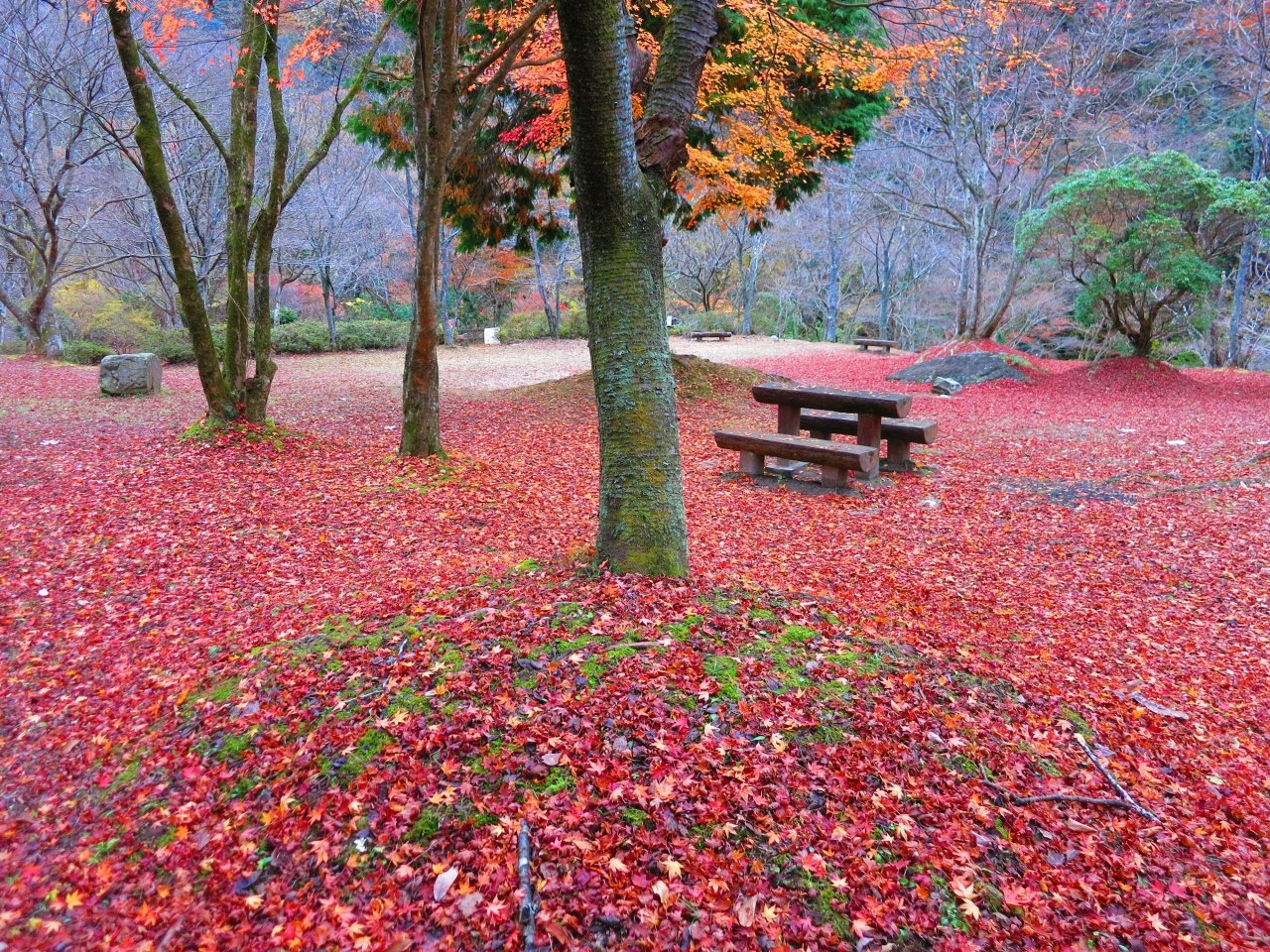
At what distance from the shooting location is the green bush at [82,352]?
1560cm

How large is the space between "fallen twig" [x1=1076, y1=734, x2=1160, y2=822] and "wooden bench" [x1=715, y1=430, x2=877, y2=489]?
4038 mm

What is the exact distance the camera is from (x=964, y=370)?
15.1 m

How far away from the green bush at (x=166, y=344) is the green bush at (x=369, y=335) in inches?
201

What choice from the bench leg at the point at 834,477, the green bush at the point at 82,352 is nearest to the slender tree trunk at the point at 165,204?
the bench leg at the point at 834,477

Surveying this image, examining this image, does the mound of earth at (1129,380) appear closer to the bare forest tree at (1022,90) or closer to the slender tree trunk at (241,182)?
the bare forest tree at (1022,90)

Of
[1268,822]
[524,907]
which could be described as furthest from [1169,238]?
[524,907]

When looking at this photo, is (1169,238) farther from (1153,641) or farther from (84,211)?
(84,211)

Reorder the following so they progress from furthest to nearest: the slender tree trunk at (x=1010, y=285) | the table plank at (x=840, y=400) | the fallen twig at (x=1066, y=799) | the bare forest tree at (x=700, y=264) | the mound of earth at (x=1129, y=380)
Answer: the bare forest tree at (x=700, y=264) < the slender tree trunk at (x=1010, y=285) < the mound of earth at (x=1129, y=380) < the table plank at (x=840, y=400) < the fallen twig at (x=1066, y=799)

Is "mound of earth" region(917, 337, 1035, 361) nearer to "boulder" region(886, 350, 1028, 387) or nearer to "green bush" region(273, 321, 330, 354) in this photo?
"boulder" region(886, 350, 1028, 387)

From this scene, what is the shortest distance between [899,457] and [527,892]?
22.3ft

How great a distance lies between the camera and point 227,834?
2.31 m

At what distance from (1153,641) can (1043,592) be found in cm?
74

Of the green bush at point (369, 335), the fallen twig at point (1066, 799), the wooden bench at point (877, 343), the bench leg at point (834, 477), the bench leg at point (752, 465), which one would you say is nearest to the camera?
the fallen twig at point (1066, 799)

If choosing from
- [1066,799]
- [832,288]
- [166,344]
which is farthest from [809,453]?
[832,288]
